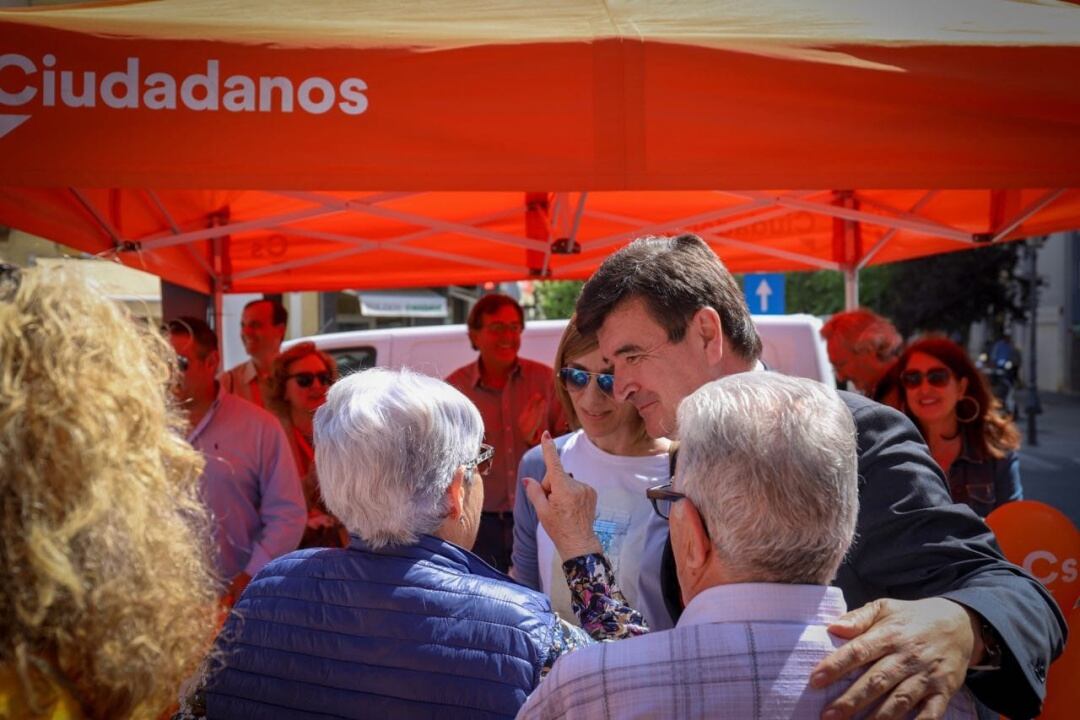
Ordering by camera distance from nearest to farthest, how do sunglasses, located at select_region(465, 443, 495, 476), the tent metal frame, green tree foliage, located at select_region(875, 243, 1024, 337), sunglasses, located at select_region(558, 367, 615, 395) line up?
1. sunglasses, located at select_region(465, 443, 495, 476)
2. sunglasses, located at select_region(558, 367, 615, 395)
3. the tent metal frame
4. green tree foliage, located at select_region(875, 243, 1024, 337)

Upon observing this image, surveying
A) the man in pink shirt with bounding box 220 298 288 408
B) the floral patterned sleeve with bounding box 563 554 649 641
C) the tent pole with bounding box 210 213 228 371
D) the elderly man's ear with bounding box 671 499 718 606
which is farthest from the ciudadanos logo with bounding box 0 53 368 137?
the tent pole with bounding box 210 213 228 371

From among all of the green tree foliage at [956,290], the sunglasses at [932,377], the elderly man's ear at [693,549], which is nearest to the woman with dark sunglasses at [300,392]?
the sunglasses at [932,377]

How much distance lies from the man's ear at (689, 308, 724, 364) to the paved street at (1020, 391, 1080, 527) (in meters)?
9.61

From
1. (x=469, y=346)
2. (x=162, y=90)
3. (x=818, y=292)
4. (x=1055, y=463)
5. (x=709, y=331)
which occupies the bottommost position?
(x=1055, y=463)

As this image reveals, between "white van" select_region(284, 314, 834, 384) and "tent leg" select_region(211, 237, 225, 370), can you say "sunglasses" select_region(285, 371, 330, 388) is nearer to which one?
"tent leg" select_region(211, 237, 225, 370)

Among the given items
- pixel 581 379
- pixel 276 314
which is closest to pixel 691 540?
pixel 581 379

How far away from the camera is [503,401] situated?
5.79m

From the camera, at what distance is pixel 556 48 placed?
10.2ft

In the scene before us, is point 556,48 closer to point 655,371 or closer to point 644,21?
point 644,21

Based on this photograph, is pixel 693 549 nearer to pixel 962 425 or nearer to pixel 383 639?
pixel 383 639

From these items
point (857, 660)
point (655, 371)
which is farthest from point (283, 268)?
point (857, 660)

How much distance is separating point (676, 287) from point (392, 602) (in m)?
0.91

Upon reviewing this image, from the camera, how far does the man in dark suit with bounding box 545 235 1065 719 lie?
1.49 metres

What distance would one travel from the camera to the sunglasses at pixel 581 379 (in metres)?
3.16
